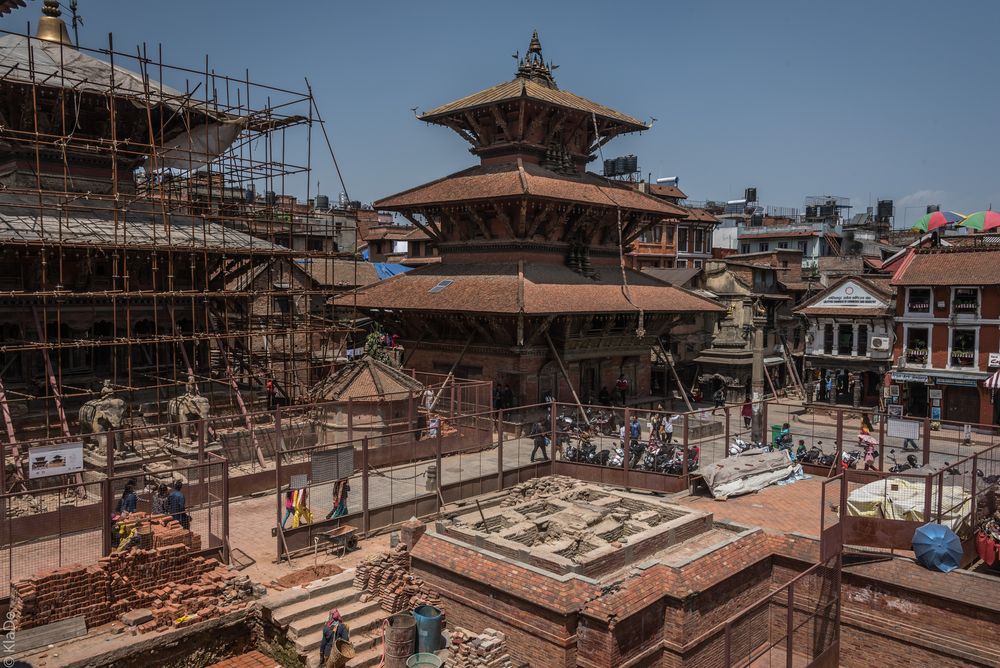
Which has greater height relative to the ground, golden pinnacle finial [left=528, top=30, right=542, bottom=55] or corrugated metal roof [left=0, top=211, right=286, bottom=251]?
golden pinnacle finial [left=528, top=30, right=542, bottom=55]

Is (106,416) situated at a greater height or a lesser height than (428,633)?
greater

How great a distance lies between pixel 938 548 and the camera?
16.2 meters

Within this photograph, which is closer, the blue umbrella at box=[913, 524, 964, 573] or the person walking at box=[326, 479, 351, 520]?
the blue umbrella at box=[913, 524, 964, 573]

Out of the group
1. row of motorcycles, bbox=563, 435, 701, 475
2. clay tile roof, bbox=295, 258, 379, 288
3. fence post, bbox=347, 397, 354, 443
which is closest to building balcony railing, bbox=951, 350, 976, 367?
row of motorcycles, bbox=563, 435, 701, 475

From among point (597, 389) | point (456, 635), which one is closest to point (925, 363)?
point (597, 389)

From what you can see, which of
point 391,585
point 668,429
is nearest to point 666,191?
point 668,429

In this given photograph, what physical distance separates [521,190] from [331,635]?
61.9 feet

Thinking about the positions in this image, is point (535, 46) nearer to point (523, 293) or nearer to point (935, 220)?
point (523, 293)

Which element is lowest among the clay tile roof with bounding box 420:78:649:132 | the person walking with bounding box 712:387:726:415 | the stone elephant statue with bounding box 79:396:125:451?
the person walking with bounding box 712:387:726:415

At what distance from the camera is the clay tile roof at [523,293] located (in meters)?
27.7

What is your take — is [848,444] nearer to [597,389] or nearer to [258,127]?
[597,389]

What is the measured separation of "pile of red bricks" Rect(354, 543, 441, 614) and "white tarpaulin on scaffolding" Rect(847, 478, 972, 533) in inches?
402

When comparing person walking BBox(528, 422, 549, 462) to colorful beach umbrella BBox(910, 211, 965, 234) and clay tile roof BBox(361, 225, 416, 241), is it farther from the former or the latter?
clay tile roof BBox(361, 225, 416, 241)

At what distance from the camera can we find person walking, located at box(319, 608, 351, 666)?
13.7 m
